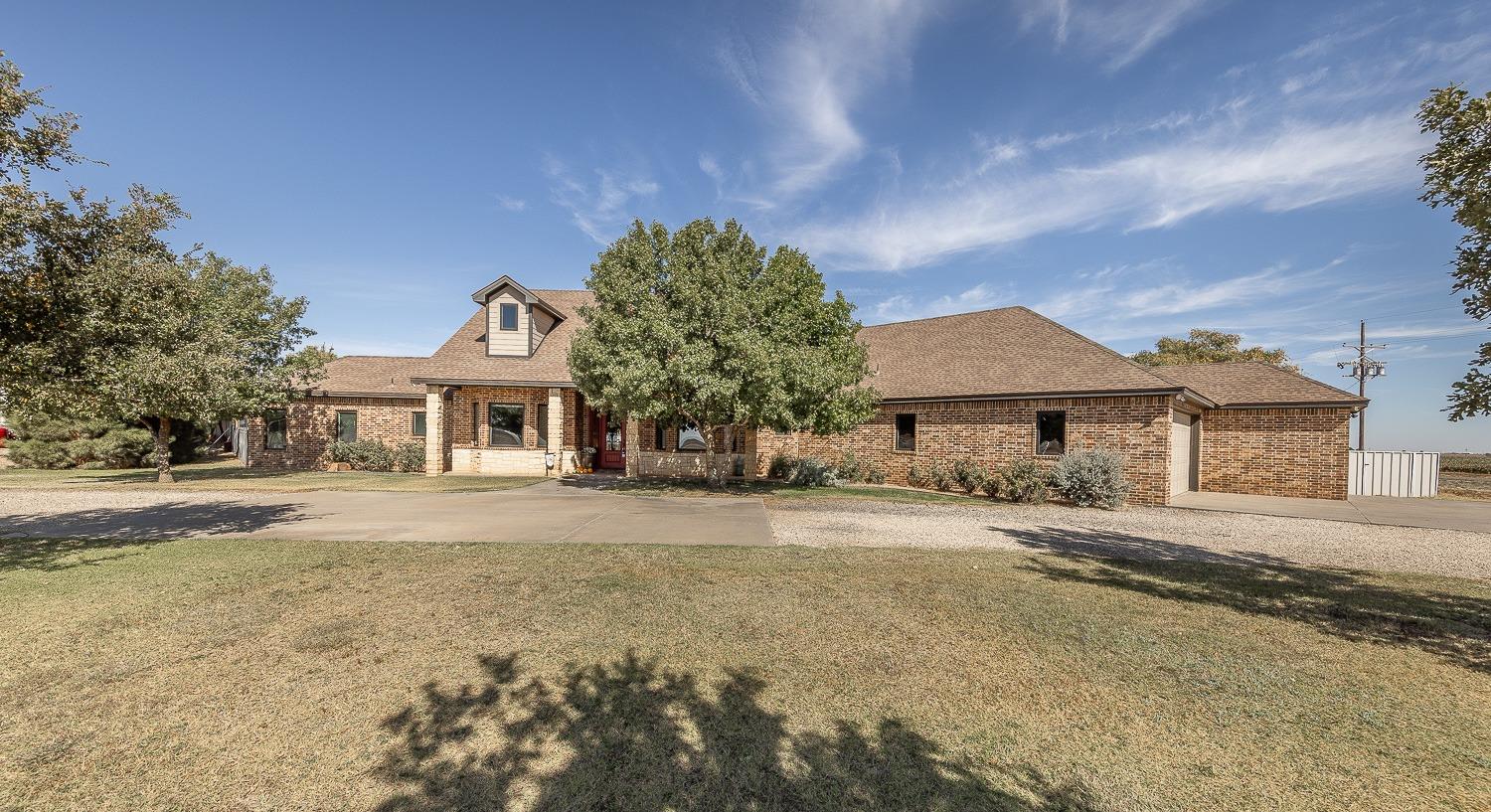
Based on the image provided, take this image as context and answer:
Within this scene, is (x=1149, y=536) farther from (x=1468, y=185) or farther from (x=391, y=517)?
(x=391, y=517)

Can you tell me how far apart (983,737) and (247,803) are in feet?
13.3

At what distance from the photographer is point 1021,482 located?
15.2 metres

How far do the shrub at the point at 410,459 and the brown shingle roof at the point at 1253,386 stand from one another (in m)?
25.5

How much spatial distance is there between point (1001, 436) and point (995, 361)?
113 inches

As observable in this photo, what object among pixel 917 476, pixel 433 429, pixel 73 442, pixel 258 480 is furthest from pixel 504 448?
pixel 73 442

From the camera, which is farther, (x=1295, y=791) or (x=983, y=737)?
(x=983, y=737)

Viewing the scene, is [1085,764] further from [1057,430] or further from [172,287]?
[1057,430]

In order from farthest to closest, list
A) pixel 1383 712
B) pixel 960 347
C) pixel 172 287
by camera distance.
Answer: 1. pixel 960 347
2. pixel 172 287
3. pixel 1383 712

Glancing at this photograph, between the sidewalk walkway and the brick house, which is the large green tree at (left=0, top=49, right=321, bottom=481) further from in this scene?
the sidewalk walkway

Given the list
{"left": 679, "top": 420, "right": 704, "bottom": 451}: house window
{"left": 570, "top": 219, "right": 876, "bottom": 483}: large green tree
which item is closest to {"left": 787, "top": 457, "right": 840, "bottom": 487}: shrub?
{"left": 570, "top": 219, "right": 876, "bottom": 483}: large green tree

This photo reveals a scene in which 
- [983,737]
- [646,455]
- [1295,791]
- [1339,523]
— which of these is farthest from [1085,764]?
[646,455]

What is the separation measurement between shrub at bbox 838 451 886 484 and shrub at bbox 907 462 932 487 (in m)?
0.93

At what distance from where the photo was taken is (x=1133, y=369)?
15.7m

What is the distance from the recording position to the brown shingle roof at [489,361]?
65.3ft
